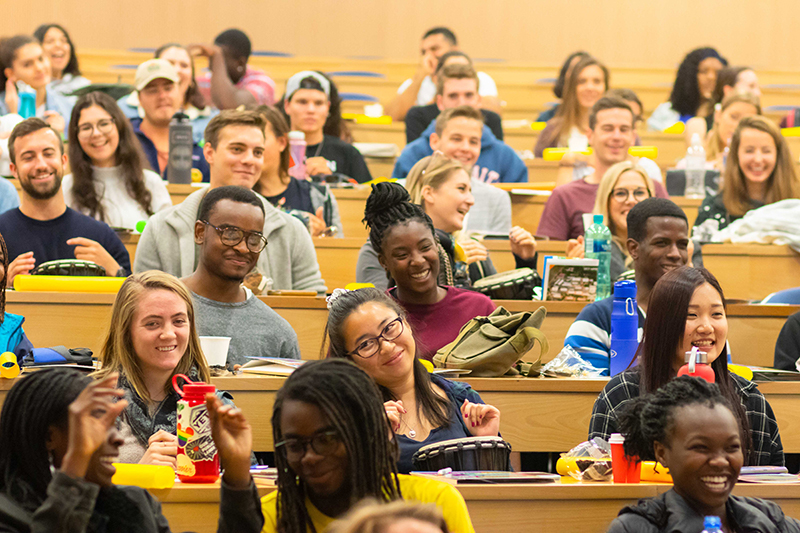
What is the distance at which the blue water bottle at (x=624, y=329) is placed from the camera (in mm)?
2848

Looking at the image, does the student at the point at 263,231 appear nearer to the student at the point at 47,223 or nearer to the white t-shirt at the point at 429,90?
the student at the point at 47,223

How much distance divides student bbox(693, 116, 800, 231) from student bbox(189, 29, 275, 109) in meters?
2.99

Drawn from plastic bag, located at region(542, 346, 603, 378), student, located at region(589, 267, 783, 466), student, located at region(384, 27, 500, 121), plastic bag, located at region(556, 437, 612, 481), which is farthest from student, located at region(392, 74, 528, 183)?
plastic bag, located at region(556, 437, 612, 481)

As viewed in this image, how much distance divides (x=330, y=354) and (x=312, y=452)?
0.74 metres

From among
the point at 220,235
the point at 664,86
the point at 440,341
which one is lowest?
the point at 440,341

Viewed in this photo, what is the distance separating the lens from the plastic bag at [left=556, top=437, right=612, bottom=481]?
2.10m

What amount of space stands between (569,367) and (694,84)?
4.76 metres

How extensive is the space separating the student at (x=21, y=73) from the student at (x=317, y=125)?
135 cm

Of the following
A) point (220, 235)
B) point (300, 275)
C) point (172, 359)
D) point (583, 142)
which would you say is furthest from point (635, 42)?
point (172, 359)

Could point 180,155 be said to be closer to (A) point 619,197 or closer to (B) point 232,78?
(A) point 619,197

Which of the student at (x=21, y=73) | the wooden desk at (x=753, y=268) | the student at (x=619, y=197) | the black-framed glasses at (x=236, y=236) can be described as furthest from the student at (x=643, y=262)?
the student at (x=21, y=73)

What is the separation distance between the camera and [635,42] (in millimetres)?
8656

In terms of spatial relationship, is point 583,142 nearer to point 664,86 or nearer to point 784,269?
point 784,269

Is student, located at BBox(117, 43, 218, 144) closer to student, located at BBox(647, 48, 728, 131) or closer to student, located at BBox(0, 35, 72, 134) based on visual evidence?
student, located at BBox(0, 35, 72, 134)
